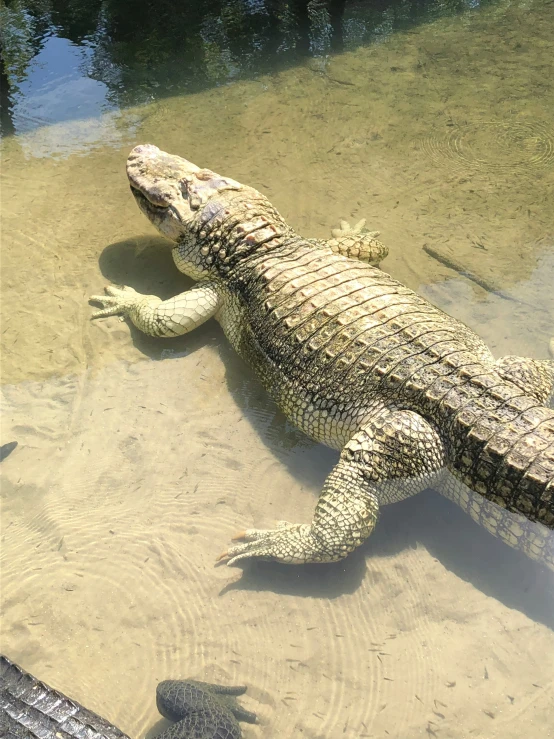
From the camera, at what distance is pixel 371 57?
7113 mm

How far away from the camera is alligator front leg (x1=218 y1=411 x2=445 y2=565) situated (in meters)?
3.24

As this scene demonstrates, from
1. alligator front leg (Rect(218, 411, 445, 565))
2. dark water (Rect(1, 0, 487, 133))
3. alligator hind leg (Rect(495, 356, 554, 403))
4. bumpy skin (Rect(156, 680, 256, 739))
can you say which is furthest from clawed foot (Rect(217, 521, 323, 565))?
dark water (Rect(1, 0, 487, 133))

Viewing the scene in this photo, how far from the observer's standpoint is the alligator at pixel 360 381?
3096 mm

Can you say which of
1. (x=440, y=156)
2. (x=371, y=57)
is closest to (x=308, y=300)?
(x=440, y=156)

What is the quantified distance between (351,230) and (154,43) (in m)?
4.54

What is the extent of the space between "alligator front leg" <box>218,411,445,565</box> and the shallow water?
16 centimetres

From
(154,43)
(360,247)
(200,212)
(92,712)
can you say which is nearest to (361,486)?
(92,712)

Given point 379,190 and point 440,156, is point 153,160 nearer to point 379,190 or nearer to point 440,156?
point 379,190

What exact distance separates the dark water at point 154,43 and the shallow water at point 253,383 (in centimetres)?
5

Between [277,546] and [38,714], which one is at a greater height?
[38,714]

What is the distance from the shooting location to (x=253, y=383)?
423 cm

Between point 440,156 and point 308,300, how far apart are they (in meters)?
2.87

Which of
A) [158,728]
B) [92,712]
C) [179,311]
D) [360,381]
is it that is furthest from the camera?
[179,311]

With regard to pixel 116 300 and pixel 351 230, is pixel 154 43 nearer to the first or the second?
pixel 351 230
